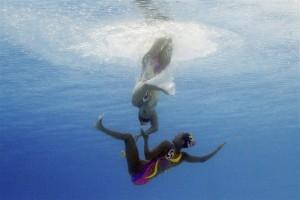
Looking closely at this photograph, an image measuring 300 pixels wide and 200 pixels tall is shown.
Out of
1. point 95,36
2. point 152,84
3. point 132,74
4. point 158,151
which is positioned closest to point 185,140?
point 158,151

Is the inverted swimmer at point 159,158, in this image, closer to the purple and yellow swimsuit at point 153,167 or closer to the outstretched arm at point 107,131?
the purple and yellow swimsuit at point 153,167

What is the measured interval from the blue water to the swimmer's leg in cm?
741

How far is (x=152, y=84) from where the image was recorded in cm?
645

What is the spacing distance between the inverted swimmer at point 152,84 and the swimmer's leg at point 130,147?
314 mm

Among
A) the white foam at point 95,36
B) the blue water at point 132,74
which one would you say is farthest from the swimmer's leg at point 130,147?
the white foam at point 95,36

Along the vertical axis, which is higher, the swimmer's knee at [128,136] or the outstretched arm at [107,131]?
the outstretched arm at [107,131]

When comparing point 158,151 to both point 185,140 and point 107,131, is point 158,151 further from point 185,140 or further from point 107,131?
point 107,131

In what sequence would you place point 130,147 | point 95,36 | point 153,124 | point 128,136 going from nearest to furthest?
1. point 128,136
2. point 130,147
3. point 153,124
4. point 95,36

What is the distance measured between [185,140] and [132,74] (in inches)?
455

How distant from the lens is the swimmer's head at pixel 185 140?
6902 millimetres

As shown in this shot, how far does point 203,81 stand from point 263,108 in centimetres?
628

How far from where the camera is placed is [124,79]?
744 inches

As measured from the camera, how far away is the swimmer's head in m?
6.90

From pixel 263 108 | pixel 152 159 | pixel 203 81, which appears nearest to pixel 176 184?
pixel 263 108
